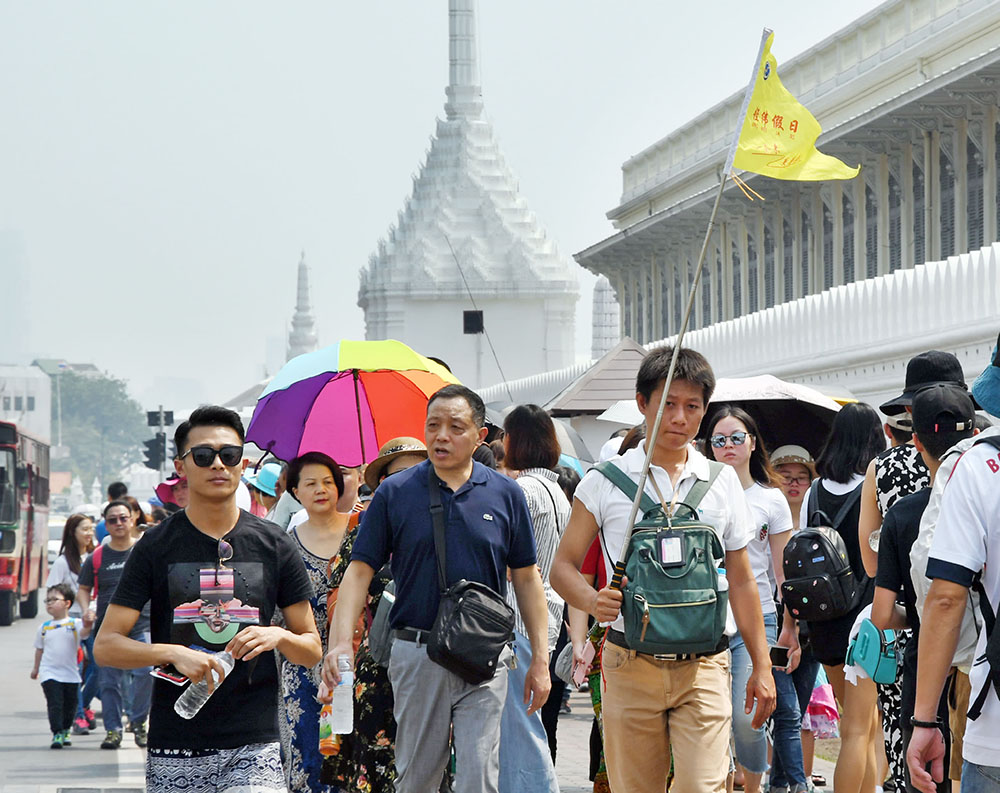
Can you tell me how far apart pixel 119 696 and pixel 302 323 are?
440ft

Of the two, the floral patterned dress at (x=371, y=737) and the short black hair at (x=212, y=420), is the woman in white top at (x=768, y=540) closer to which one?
the floral patterned dress at (x=371, y=737)

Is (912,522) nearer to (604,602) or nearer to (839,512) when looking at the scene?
(604,602)

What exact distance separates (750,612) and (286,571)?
1518mm

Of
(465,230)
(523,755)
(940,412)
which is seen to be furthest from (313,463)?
(465,230)

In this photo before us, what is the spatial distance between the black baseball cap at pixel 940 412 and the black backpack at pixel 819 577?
194 cm

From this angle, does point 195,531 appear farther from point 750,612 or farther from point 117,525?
point 117,525

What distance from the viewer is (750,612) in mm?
6141

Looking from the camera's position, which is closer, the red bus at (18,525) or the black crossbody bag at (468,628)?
the black crossbody bag at (468,628)

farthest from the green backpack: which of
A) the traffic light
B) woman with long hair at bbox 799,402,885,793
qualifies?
the traffic light

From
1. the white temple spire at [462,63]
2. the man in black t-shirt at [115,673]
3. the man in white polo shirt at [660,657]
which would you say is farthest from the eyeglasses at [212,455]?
the white temple spire at [462,63]

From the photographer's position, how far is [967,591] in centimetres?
432

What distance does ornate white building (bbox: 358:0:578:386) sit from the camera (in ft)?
241

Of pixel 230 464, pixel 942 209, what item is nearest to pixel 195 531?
pixel 230 464

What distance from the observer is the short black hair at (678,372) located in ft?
19.9
